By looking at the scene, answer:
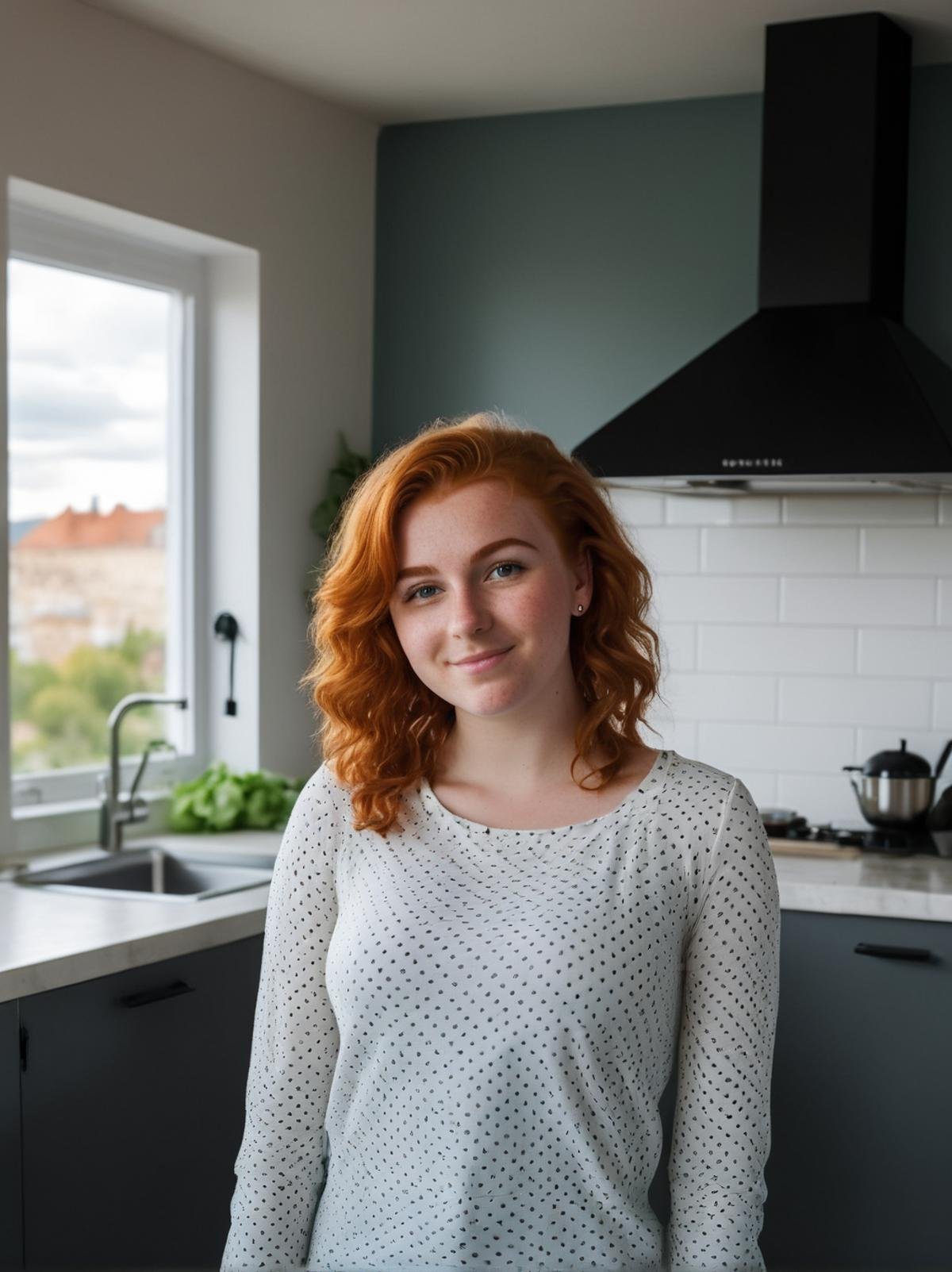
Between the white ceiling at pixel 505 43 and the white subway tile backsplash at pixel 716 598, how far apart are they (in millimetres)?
1131

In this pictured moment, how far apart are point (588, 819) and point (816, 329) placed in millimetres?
1938

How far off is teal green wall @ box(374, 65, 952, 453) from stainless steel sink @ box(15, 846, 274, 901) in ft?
4.16

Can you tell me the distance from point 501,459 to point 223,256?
231 cm

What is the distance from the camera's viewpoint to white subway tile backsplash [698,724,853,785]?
11.6ft

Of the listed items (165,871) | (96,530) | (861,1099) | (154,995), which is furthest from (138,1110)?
(96,530)

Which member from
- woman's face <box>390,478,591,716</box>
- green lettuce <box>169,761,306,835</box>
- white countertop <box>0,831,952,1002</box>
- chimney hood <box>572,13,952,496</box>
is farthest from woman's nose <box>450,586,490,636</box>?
green lettuce <box>169,761,306,835</box>

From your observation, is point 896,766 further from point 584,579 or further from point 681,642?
point 584,579

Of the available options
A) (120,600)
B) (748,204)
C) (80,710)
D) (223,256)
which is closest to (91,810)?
(80,710)

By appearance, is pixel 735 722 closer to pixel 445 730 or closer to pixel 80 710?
pixel 80 710

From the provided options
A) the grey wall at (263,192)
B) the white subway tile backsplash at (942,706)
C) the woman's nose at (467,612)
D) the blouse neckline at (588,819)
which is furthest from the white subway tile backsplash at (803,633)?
the woman's nose at (467,612)

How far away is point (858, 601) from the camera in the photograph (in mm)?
3498

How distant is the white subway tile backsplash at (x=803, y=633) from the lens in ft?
11.3

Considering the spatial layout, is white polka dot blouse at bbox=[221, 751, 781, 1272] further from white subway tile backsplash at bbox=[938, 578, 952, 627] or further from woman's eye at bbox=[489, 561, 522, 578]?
white subway tile backsplash at bbox=[938, 578, 952, 627]

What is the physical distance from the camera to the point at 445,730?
1.69 meters
